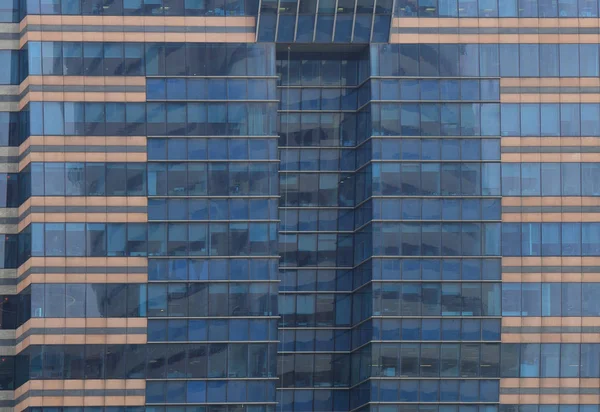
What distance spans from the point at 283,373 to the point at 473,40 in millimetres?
27805

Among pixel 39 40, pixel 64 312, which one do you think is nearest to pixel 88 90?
pixel 39 40

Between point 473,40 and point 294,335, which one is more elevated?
point 473,40

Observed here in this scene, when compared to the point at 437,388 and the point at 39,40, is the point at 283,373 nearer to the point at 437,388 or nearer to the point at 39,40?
the point at 437,388

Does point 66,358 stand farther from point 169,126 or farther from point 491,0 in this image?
point 491,0

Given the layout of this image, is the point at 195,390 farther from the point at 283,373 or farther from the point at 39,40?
the point at 39,40

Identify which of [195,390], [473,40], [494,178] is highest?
[473,40]

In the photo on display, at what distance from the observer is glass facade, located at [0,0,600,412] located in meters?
148

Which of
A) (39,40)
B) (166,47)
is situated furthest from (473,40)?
(39,40)

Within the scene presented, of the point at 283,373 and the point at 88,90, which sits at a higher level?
the point at 88,90

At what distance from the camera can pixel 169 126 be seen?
149500 millimetres

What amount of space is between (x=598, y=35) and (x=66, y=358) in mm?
44892

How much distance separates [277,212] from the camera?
489 feet

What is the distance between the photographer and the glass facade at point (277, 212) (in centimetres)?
14800

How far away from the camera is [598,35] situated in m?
151
